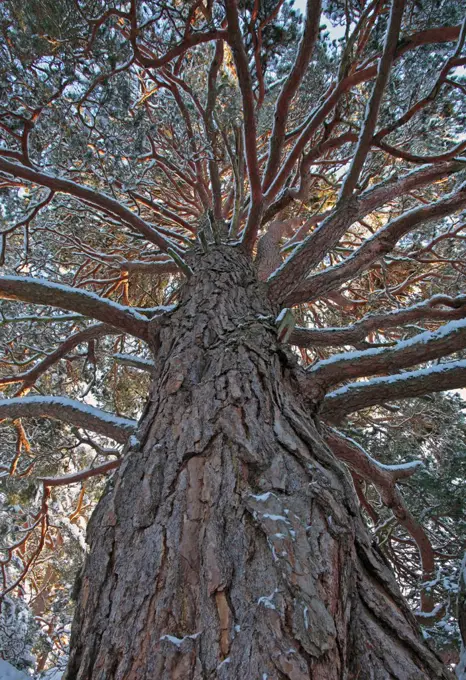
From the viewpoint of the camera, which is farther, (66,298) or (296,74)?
(296,74)

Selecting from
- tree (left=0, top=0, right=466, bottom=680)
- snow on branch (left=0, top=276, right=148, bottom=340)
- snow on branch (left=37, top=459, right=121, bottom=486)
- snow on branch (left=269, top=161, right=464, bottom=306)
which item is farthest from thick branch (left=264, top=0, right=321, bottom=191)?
snow on branch (left=37, top=459, right=121, bottom=486)

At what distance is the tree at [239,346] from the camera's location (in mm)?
903

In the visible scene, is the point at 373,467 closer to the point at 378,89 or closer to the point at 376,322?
the point at 376,322

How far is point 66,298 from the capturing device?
2.23 m

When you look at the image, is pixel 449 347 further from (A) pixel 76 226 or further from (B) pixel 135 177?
(A) pixel 76 226

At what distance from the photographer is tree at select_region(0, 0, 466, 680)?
0.90 metres

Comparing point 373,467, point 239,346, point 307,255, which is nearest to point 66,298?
point 239,346

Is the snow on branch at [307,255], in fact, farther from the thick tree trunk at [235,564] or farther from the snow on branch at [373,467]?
the thick tree trunk at [235,564]

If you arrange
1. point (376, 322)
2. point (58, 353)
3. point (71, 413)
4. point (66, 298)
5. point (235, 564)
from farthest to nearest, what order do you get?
point (58, 353) < point (376, 322) < point (71, 413) < point (66, 298) < point (235, 564)

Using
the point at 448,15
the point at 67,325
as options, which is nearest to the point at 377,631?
the point at 448,15

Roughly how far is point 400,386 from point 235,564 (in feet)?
3.74

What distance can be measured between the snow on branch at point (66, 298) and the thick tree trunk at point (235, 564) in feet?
2.97

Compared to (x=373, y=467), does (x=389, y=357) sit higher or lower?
higher

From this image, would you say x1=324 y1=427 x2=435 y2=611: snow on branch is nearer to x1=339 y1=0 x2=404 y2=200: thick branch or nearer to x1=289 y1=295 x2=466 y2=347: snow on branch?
x1=289 y1=295 x2=466 y2=347: snow on branch
